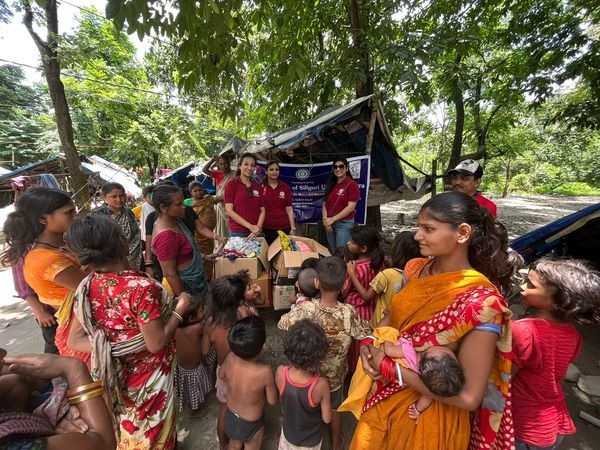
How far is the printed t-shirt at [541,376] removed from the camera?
124 centimetres

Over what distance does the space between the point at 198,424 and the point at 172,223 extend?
1653 millimetres

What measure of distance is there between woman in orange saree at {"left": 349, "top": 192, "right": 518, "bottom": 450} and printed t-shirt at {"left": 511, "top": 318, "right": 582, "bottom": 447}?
223 mm

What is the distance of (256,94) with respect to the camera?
5.18 meters

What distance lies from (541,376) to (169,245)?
250 centimetres

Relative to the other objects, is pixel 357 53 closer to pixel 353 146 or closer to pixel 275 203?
pixel 353 146

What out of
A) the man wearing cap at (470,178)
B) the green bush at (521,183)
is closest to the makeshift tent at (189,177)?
the man wearing cap at (470,178)

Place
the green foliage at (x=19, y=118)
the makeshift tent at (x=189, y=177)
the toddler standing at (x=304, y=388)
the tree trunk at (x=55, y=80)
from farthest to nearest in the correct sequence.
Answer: the green foliage at (x=19, y=118), the makeshift tent at (x=189, y=177), the tree trunk at (x=55, y=80), the toddler standing at (x=304, y=388)

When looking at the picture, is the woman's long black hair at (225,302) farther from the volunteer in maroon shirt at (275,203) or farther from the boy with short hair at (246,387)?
the volunteer in maroon shirt at (275,203)

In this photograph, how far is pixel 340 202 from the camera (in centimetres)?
374

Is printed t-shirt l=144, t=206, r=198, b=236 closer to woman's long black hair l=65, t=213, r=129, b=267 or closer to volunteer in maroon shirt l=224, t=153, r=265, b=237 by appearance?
volunteer in maroon shirt l=224, t=153, r=265, b=237

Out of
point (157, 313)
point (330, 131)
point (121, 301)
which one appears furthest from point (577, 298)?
point (330, 131)

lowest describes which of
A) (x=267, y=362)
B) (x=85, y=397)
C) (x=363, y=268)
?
(x=267, y=362)

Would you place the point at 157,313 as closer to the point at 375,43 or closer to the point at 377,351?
the point at 377,351

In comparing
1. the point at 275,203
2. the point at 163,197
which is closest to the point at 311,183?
the point at 275,203
